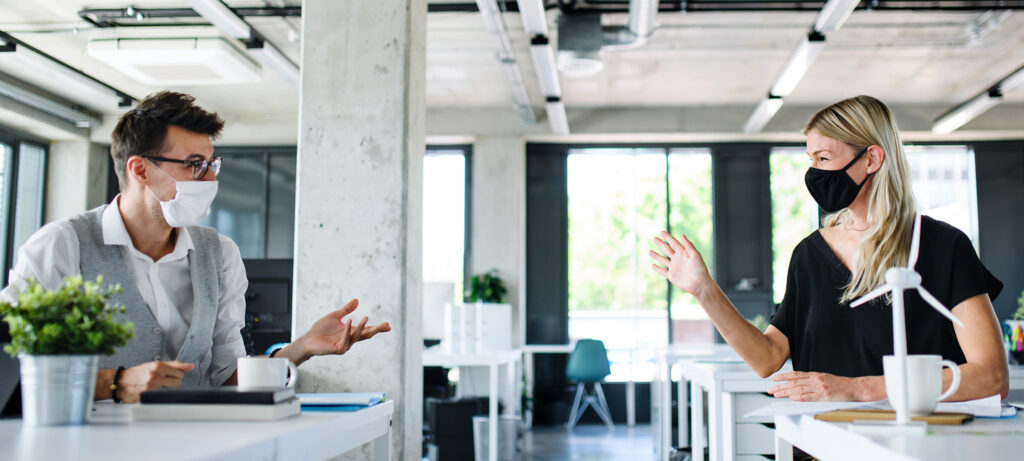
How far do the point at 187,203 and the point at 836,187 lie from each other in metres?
1.69

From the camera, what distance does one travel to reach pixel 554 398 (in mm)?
9586

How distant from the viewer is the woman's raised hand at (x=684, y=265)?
6.66 ft

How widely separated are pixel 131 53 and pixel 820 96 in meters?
6.81

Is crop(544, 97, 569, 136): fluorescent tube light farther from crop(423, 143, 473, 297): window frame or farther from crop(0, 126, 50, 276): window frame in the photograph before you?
crop(0, 126, 50, 276): window frame

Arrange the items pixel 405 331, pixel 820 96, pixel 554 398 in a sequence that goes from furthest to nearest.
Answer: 1. pixel 554 398
2. pixel 820 96
3. pixel 405 331

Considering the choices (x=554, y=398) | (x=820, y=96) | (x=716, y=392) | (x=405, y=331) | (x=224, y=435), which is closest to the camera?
(x=224, y=435)

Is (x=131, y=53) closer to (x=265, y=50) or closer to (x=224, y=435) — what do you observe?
(x=265, y=50)

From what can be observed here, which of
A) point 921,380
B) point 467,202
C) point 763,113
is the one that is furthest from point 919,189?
point 921,380

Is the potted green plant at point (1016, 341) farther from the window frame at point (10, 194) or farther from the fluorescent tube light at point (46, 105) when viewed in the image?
the window frame at point (10, 194)

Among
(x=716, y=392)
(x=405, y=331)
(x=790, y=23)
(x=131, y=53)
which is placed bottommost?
(x=716, y=392)

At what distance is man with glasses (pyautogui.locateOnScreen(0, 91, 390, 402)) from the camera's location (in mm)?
1947

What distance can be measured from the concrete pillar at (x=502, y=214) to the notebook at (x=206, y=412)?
793 centimetres

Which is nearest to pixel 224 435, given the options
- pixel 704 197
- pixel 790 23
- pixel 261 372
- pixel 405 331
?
pixel 261 372

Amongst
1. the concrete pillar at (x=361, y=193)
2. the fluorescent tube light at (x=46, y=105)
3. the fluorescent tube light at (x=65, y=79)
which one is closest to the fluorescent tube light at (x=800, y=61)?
the concrete pillar at (x=361, y=193)
